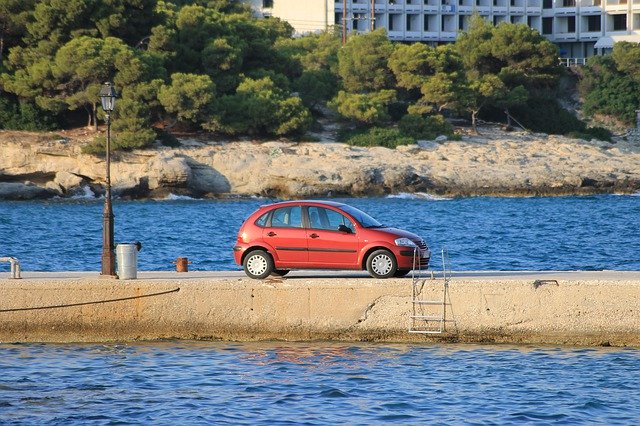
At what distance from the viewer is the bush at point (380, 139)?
73.7m

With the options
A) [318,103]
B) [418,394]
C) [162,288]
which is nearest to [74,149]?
[318,103]

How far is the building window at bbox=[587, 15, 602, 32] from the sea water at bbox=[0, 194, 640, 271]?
48566 millimetres

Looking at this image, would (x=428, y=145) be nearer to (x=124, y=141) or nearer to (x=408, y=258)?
(x=124, y=141)

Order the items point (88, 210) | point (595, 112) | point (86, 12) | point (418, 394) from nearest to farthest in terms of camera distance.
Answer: point (418, 394)
point (88, 210)
point (86, 12)
point (595, 112)

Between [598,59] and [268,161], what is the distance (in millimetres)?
37587

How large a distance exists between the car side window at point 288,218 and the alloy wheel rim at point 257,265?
656mm

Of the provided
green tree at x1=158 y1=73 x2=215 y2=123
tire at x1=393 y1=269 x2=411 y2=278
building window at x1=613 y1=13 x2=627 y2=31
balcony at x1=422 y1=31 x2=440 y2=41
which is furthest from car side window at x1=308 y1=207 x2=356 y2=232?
building window at x1=613 y1=13 x2=627 y2=31

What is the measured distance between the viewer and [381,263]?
22.4 meters

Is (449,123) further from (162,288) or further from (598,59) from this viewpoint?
(162,288)

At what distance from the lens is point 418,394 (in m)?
18.6

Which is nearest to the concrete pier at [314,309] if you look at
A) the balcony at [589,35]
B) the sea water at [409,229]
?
the sea water at [409,229]

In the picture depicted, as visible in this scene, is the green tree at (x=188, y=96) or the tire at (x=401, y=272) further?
the green tree at (x=188, y=96)

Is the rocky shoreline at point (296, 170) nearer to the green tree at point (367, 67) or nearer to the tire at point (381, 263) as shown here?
the green tree at point (367, 67)

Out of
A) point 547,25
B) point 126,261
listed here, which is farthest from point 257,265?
point 547,25
